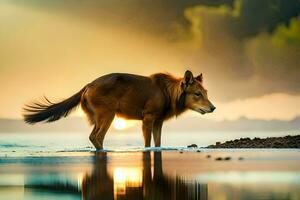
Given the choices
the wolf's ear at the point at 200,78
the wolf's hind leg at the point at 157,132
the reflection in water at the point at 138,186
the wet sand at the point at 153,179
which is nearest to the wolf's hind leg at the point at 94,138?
the wolf's hind leg at the point at 157,132

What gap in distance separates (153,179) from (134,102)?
4944mm

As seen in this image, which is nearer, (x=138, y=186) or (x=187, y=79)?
(x=138, y=186)

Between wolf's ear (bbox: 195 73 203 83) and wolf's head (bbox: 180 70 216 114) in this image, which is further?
wolf's ear (bbox: 195 73 203 83)

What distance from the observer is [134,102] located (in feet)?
30.8

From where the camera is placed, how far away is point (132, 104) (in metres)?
9.38

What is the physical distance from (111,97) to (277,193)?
18.9ft

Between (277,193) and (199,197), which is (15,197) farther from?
(277,193)

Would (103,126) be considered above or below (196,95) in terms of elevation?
below

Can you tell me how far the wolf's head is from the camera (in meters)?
9.52

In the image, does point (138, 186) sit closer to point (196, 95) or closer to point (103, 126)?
point (103, 126)

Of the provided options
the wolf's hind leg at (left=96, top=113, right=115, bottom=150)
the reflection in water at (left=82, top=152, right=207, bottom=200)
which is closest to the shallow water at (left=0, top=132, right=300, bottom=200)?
the reflection in water at (left=82, top=152, right=207, bottom=200)

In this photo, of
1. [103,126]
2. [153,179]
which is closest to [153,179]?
[153,179]

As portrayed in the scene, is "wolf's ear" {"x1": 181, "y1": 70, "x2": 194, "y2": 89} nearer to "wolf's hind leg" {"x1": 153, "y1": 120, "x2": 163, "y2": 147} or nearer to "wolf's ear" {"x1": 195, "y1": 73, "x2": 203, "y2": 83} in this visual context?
"wolf's ear" {"x1": 195, "y1": 73, "x2": 203, "y2": 83}

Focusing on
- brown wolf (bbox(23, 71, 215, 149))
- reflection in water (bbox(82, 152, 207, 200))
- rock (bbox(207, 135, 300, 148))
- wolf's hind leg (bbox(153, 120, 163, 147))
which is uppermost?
brown wolf (bbox(23, 71, 215, 149))
